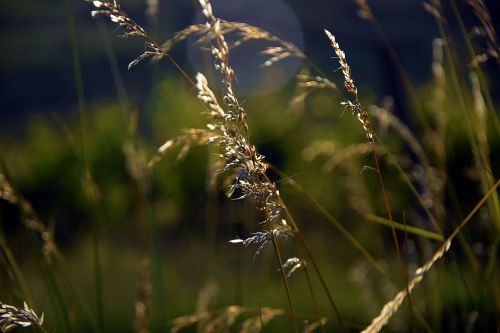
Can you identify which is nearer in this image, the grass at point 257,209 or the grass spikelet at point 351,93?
the grass spikelet at point 351,93

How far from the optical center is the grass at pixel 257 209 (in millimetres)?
1617

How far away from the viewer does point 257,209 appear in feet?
8.07

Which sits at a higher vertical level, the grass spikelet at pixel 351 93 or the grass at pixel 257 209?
the grass spikelet at pixel 351 93

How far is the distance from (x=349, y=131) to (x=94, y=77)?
4212 cm

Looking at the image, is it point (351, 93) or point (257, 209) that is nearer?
point (351, 93)

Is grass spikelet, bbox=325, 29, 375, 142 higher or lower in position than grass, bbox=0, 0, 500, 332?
higher

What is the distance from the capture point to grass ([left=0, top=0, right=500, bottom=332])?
1617 millimetres

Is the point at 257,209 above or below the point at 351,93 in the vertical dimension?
below

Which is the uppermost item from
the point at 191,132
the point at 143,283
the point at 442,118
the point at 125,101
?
the point at 191,132

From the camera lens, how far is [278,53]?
127 cm

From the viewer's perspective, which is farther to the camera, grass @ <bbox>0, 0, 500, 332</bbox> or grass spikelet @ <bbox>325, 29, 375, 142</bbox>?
grass @ <bbox>0, 0, 500, 332</bbox>

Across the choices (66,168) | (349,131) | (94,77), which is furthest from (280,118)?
(94,77)

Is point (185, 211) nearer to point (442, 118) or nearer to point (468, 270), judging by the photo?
point (468, 270)

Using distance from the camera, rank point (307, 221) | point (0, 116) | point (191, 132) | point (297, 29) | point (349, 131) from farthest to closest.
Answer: point (297, 29) → point (0, 116) → point (349, 131) → point (307, 221) → point (191, 132)
